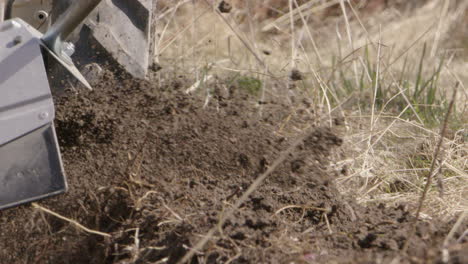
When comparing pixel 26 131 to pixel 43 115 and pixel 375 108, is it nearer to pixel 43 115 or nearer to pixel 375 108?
pixel 43 115

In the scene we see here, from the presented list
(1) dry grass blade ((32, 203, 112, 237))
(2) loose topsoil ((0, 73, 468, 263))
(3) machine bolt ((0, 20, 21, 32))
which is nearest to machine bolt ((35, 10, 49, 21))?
(2) loose topsoil ((0, 73, 468, 263))

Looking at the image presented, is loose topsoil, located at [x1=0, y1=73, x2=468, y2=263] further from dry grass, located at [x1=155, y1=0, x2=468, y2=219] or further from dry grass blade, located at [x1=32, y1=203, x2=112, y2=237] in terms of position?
dry grass, located at [x1=155, y1=0, x2=468, y2=219]

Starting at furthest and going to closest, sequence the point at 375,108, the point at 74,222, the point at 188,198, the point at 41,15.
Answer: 1. the point at 375,108
2. the point at 41,15
3. the point at 188,198
4. the point at 74,222

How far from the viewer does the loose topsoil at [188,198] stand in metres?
1.42

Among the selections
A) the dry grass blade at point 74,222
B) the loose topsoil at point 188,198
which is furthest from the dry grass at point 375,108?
the dry grass blade at point 74,222

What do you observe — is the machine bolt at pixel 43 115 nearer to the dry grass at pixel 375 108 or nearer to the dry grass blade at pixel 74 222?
the dry grass blade at pixel 74 222

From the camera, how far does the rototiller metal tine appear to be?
1603 mm

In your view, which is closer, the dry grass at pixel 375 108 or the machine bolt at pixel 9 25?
the machine bolt at pixel 9 25

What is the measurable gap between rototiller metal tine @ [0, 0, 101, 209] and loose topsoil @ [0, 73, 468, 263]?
0.13 meters

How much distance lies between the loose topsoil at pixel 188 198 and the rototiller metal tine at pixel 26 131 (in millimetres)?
130

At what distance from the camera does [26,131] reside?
1.61 m

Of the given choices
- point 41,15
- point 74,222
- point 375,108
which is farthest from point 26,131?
point 375,108

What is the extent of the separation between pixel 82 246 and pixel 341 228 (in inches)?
26.0

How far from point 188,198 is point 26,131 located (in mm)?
443
